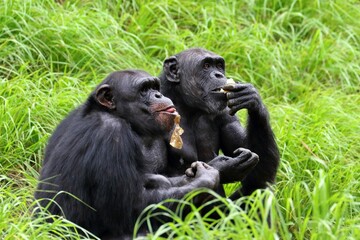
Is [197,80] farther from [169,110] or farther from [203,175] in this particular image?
[203,175]

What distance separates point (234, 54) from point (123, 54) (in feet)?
3.61

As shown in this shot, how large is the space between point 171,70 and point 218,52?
2.57 m

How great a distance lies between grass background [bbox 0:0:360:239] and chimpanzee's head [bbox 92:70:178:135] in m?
0.82

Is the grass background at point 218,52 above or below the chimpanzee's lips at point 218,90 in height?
below

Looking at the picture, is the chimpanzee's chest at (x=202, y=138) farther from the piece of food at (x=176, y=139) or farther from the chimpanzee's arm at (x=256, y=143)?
the piece of food at (x=176, y=139)

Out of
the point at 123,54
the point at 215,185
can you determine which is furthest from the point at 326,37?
the point at 215,185

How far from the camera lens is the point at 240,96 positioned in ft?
23.9

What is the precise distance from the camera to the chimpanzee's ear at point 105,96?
7.09 metres

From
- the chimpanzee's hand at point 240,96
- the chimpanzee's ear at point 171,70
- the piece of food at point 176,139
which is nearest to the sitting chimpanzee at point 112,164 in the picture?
the piece of food at point 176,139

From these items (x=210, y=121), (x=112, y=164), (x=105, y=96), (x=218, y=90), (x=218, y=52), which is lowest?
(x=218, y=52)

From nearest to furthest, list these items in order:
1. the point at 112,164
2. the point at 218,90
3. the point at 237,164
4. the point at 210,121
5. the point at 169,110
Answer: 1. the point at 112,164
2. the point at 169,110
3. the point at 237,164
4. the point at 218,90
5. the point at 210,121

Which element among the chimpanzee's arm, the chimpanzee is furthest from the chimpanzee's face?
the chimpanzee's arm

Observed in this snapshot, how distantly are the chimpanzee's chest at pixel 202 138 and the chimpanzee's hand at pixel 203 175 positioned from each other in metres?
0.72

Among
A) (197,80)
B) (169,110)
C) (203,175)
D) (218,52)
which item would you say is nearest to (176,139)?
(169,110)
